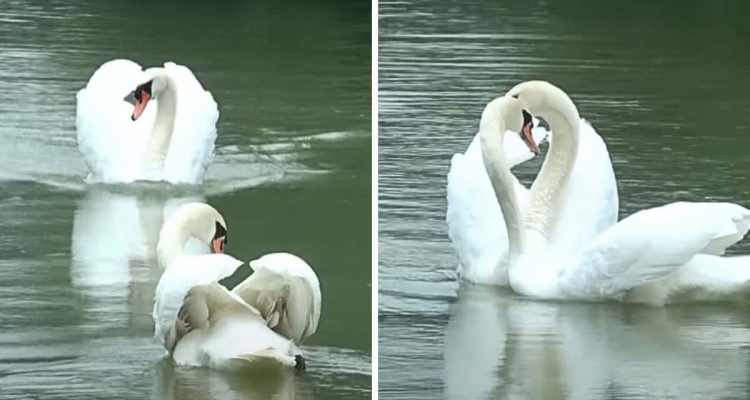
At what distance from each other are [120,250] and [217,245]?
0.69ft

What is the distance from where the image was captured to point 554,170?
3.38 meters

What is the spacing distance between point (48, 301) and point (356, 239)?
2.09 feet

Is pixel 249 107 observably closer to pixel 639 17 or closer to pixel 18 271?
pixel 18 271

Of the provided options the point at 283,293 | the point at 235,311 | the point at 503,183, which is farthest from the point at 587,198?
the point at 235,311

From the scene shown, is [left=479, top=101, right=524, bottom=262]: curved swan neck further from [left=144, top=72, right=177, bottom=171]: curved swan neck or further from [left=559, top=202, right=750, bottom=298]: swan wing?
[left=144, top=72, right=177, bottom=171]: curved swan neck

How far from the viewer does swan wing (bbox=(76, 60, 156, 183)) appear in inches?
134

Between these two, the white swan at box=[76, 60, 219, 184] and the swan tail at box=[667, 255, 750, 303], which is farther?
the white swan at box=[76, 60, 219, 184]

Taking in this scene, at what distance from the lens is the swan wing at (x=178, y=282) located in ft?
10.5

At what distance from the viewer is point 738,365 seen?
10.7 ft

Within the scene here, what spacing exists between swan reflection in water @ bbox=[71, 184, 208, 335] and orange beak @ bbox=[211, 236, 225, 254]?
0.06 ft

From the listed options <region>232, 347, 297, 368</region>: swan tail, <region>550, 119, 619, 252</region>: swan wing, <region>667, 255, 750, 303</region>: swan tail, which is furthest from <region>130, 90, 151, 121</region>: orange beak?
<region>667, 255, 750, 303</region>: swan tail

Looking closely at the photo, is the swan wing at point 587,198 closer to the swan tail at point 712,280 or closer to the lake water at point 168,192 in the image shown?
the swan tail at point 712,280

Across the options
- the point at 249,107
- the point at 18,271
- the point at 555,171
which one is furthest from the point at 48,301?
the point at 555,171

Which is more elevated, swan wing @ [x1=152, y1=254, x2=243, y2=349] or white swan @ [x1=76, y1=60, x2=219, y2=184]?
white swan @ [x1=76, y1=60, x2=219, y2=184]
